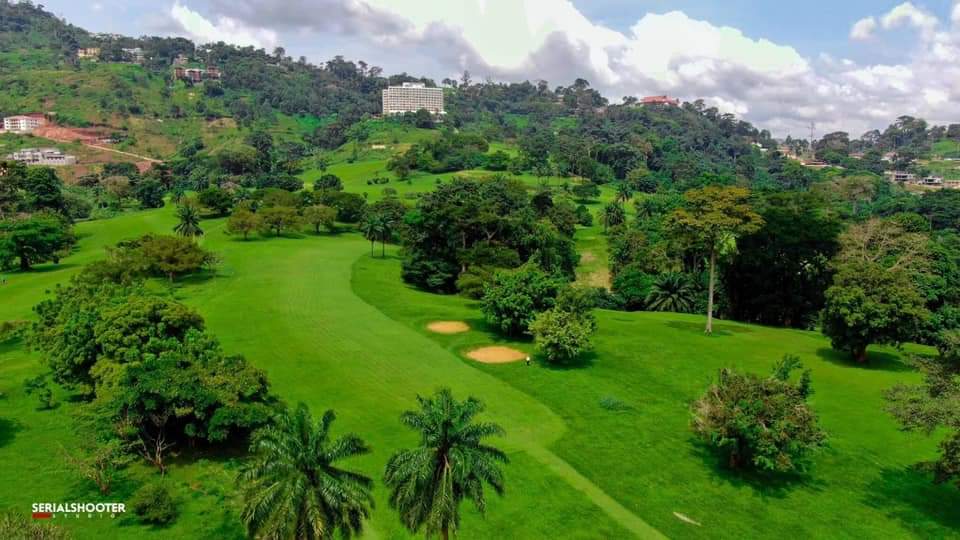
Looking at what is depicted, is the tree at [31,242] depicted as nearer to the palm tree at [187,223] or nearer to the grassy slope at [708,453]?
the palm tree at [187,223]

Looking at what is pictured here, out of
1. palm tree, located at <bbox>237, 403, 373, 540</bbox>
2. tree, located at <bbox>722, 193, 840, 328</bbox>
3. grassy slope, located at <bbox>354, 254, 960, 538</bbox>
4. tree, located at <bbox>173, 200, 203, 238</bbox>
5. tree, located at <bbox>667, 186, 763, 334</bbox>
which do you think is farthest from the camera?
tree, located at <bbox>173, 200, 203, 238</bbox>

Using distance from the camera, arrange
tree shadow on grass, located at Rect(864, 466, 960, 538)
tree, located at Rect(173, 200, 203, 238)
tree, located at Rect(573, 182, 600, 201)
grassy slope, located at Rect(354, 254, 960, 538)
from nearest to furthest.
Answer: tree shadow on grass, located at Rect(864, 466, 960, 538) < grassy slope, located at Rect(354, 254, 960, 538) < tree, located at Rect(173, 200, 203, 238) < tree, located at Rect(573, 182, 600, 201)

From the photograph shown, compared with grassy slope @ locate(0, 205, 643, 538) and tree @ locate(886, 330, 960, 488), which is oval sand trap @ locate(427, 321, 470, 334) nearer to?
grassy slope @ locate(0, 205, 643, 538)

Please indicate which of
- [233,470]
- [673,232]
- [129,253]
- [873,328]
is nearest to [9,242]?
[129,253]

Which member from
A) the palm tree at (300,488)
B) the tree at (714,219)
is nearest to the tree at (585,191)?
the tree at (714,219)

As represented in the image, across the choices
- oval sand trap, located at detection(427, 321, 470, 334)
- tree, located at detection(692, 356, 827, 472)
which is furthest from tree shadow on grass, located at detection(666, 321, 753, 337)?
tree, located at detection(692, 356, 827, 472)

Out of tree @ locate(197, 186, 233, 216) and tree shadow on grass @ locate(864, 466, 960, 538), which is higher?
tree @ locate(197, 186, 233, 216)
